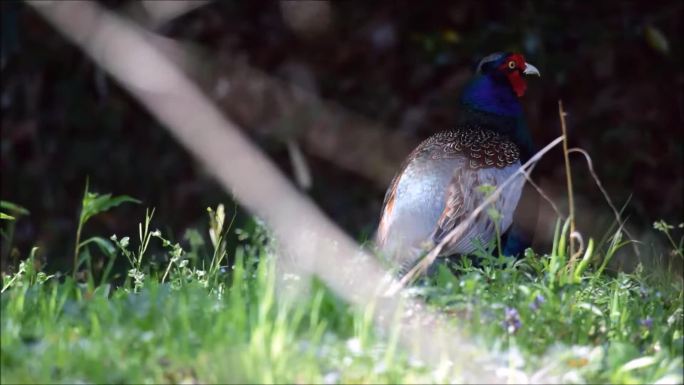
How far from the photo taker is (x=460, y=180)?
5352mm

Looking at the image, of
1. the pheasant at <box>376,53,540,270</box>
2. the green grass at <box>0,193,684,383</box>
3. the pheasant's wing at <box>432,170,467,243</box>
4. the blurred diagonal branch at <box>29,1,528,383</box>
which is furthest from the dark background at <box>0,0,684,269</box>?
the green grass at <box>0,193,684,383</box>

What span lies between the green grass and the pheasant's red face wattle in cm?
183

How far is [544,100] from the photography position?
8.80m

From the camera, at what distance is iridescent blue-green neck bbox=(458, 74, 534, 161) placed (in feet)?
19.1

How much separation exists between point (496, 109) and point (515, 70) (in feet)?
0.74

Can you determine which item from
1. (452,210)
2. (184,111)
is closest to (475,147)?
(452,210)

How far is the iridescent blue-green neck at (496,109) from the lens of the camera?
5836 millimetres

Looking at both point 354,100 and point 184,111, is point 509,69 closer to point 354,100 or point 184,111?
point 354,100

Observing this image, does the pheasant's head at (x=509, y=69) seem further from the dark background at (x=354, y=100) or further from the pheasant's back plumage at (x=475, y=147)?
the dark background at (x=354, y=100)

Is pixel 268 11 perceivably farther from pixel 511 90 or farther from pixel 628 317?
pixel 628 317

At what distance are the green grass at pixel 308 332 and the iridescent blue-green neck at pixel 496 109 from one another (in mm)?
1643

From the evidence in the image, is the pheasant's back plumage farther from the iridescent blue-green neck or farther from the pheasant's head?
the pheasant's head

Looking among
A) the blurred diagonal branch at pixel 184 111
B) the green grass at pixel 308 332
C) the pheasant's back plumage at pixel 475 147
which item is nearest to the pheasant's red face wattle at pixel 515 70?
the pheasant's back plumage at pixel 475 147

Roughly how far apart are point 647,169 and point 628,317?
493 centimetres
